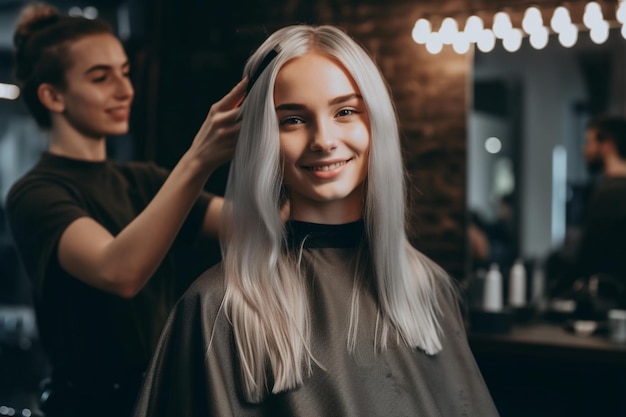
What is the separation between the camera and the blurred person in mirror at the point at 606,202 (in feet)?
11.4

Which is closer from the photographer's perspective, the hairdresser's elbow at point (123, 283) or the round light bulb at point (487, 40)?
the hairdresser's elbow at point (123, 283)

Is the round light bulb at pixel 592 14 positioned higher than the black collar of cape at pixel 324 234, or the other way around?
the round light bulb at pixel 592 14

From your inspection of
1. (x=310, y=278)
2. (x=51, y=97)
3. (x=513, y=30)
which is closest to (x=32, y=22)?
(x=51, y=97)

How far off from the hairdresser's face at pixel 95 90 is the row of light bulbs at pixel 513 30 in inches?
92.9

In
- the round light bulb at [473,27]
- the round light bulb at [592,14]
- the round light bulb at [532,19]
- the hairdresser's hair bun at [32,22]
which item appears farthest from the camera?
the round light bulb at [473,27]

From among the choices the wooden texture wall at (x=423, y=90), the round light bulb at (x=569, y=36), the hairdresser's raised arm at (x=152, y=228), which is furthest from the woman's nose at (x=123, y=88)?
the round light bulb at (x=569, y=36)

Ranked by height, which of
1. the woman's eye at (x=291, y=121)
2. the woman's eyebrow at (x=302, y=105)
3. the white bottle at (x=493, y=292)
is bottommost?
the white bottle at (x=493, y=292)

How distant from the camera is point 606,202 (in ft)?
11.4

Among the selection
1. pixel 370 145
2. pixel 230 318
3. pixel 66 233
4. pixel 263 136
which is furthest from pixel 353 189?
pixel 66 233

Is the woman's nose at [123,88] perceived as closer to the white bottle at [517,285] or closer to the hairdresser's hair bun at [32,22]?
the hairdresser's hair bun at [32,22]

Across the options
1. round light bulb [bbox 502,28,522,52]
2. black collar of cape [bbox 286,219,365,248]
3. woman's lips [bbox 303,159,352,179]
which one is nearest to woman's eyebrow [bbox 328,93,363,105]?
woman's lips [bbox 303,159,352,179]

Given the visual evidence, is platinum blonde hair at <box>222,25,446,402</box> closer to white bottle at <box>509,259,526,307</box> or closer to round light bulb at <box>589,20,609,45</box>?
white bottle at <box>509,259,526,307</box>

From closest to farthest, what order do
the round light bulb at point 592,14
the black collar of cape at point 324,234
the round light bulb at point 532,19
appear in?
the black collar of cape at point 324,234 → the round light bulb at point 592,14 → the round light bulb at point 532,19

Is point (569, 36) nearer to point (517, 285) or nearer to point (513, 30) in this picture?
point (513, 30)
